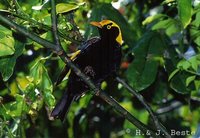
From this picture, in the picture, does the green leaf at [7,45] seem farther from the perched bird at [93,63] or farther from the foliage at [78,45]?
the perched bird at [93,63]

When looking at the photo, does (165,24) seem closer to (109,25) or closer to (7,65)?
(109,25)

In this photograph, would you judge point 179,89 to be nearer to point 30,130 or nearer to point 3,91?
point 3,91

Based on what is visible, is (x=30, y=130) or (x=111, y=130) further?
(x=111, y=130)

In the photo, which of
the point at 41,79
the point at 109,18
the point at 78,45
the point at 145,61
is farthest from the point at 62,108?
the point at 109,18

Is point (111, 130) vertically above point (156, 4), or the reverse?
point (156, 4)

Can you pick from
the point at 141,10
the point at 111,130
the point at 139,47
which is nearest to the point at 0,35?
the point at 139,47

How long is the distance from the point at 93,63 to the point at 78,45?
118 mm

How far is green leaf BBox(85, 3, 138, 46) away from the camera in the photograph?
9.85 feet

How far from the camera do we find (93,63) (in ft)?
8.85

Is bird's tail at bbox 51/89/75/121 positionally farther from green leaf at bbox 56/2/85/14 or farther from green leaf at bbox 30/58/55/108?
green leaf at bbox 56/2/85/14

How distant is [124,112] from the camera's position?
2.31 meters

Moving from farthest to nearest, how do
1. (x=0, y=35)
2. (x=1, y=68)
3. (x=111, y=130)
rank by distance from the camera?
(x=111, y=130) → (x=1, y=68) → (x=0, y=35)

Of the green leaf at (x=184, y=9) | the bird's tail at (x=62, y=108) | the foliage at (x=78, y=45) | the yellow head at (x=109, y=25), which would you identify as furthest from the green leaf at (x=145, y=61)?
the green leaf at (x=184, y=9)

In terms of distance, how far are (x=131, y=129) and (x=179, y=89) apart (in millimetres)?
567
